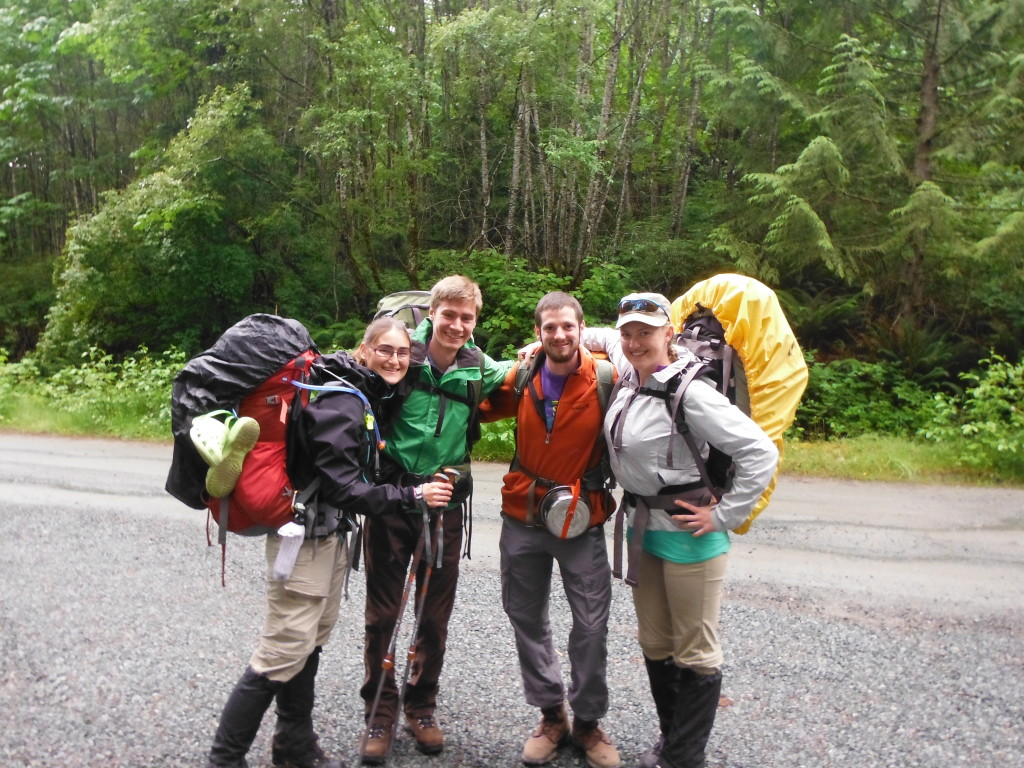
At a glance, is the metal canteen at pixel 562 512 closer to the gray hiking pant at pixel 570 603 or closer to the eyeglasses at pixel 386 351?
the gray hiking pant at pixel 570 603

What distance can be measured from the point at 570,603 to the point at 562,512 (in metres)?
0.44

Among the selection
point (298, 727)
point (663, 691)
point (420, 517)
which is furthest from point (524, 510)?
point (298, 727)

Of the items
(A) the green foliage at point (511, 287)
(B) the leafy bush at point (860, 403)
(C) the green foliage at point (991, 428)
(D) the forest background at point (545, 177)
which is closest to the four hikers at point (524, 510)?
(D) the forest background at point (545, 177)

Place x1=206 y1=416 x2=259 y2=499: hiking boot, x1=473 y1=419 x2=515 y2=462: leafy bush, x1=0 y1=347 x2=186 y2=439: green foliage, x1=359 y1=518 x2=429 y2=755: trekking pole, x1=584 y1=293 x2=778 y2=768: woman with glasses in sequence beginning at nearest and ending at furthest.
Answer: x1=206 y1=416 x2=259 y2=499: hiking boot
x1=584 y1=293 x2=778 y2=768: woman with glasses
x1=359 y1=518 x2=429 y2=755: trekking pole
x1=473 y1=419 x2=515 y2=462: leafy bush
x1=0 y1=347 x2=186 y2=439: green foliage

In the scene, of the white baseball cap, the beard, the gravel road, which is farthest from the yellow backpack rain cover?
the gravel road

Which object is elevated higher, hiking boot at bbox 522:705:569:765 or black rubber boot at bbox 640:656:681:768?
black rubber boot at bbox 640:656:681:768

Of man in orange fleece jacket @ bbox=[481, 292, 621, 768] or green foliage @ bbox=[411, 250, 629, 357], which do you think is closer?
man in orange fleece jacket @ bbox=[481, 292, 621, 768]

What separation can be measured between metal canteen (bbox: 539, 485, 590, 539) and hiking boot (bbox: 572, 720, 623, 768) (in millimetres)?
855

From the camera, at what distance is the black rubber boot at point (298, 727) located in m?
3.14

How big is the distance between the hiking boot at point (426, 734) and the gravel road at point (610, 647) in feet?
0.21

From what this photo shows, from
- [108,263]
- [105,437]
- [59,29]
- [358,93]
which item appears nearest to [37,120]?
[59,29]

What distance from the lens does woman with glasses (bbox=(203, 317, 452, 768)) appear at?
2904 mm

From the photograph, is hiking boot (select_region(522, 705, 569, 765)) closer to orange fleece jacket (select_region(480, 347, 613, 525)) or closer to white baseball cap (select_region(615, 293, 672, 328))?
orange fleece jacket (select_region(480, 347, 613, 525))

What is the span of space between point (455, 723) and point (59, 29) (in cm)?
1998
